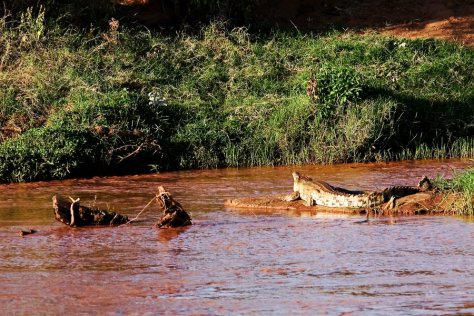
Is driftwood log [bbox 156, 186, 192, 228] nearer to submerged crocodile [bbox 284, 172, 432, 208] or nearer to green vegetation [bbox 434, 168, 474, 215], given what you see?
submerged crocodile [bbox 284, 172, 432, 208]

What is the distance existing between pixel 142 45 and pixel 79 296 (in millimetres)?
11763

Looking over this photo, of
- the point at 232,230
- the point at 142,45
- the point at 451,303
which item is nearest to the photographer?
the point at 451,303

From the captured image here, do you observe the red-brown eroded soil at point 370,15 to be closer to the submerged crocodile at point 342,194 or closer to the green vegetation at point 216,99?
the green vegetation at point 216,99

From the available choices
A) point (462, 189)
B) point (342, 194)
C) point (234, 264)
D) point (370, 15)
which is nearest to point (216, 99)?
point (370, 15)

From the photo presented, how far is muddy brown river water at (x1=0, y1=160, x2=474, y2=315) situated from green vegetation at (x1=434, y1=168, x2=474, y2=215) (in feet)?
0.76

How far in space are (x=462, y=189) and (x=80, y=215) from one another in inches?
166

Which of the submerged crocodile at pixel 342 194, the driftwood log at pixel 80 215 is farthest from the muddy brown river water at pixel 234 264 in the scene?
the submerged crocodile at pixel 342 194

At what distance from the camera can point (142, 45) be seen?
19.4 meters

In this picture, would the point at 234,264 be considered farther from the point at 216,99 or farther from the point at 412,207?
the point at 216,99

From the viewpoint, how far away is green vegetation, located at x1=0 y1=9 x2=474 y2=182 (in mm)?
15969

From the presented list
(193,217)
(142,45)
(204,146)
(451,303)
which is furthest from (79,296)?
(142,45)

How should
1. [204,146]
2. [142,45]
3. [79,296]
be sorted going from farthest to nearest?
[142,45]
[204,146]
[79,296]

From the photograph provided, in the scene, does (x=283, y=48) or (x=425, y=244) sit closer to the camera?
(x=425, y=244)

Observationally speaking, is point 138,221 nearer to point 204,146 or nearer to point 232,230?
point 232,230
